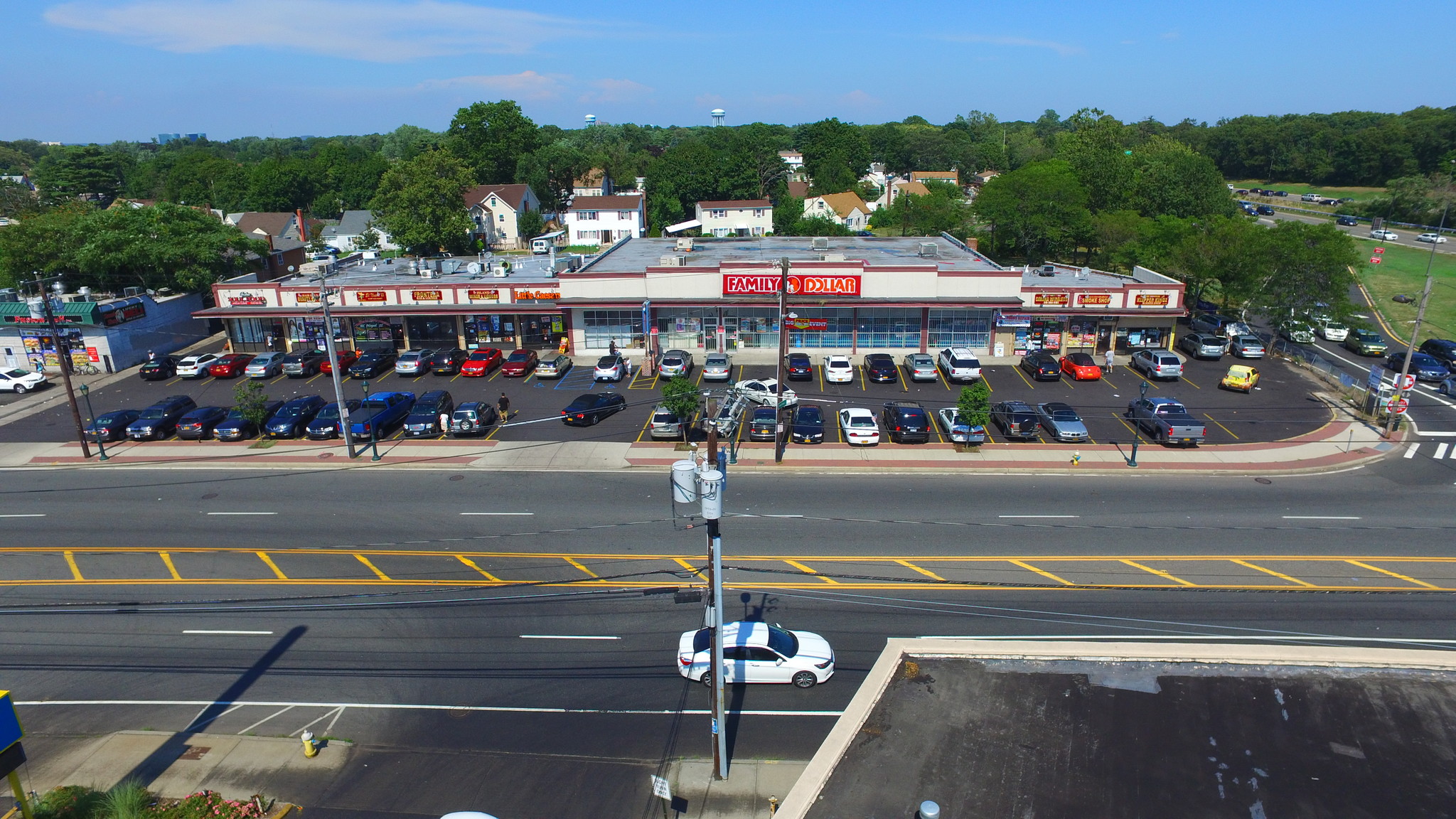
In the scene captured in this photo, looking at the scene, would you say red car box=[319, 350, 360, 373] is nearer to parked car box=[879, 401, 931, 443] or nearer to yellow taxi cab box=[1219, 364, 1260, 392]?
parked car box=[879, 401, 931, 443]

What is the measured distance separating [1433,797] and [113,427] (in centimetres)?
4574

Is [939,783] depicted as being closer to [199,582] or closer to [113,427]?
[199,582]

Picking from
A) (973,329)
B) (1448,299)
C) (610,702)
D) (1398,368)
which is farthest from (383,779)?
(1448,299)

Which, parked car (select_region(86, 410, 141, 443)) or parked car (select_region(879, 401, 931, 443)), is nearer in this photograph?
parked car (select_region(879, 401, 931, 443))

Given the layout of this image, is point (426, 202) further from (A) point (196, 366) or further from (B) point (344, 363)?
(A) point (196, 366)

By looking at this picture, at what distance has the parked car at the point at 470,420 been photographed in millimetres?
36406

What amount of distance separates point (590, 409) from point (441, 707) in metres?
20.9

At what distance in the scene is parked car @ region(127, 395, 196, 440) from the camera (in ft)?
121

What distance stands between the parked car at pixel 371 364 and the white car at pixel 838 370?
83.1ft

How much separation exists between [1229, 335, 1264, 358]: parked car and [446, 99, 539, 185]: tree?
99505 mm

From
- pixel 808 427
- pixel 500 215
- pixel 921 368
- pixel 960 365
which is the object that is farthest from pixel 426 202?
pixel 808 427

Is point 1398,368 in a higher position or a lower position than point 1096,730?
lower

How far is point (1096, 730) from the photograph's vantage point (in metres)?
12.3

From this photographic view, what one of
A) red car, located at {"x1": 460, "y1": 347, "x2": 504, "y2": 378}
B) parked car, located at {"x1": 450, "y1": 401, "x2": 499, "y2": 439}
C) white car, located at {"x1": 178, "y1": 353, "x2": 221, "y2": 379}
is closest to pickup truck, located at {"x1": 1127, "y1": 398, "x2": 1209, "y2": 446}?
parked car, located at {"x1": 450, "y1": 401, "x2": 499, "y2": 439}
